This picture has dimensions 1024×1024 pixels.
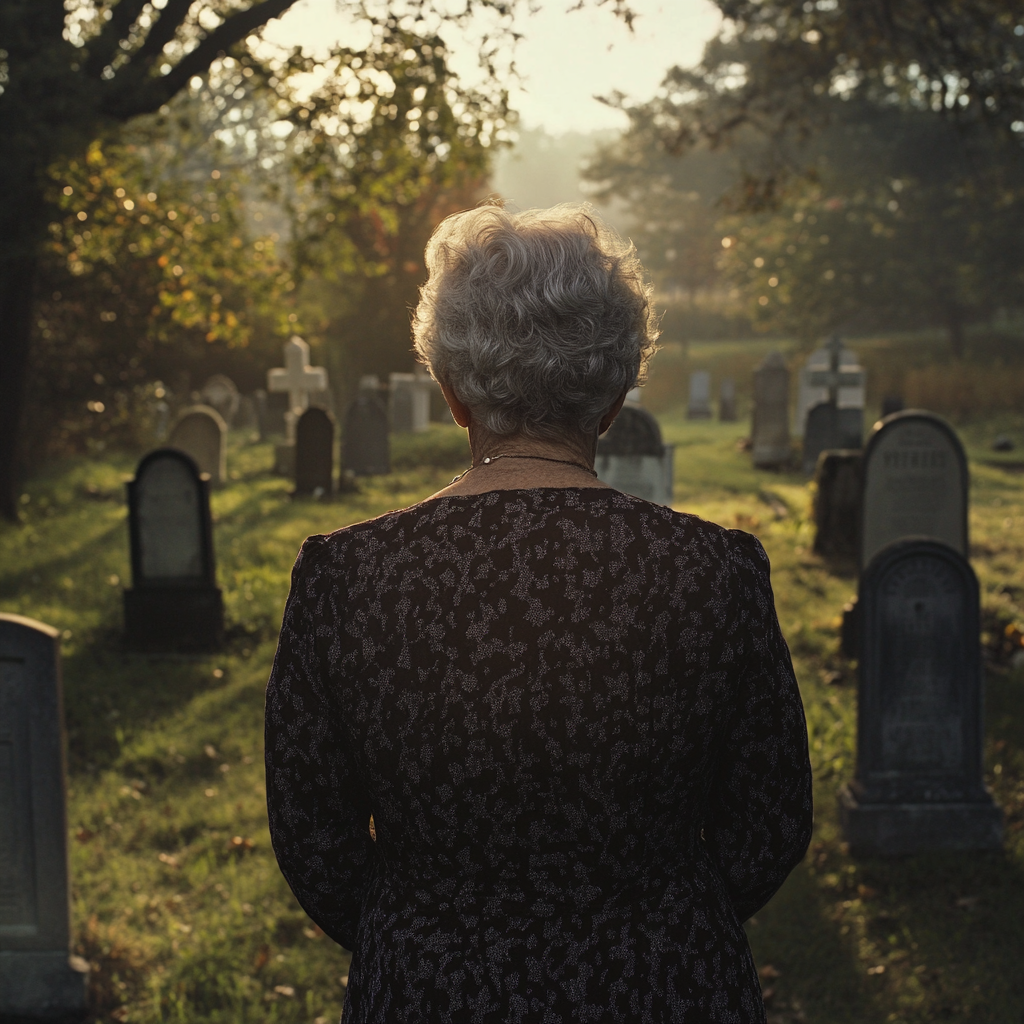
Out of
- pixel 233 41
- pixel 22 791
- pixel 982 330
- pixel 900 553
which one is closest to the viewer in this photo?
pixel 22 791

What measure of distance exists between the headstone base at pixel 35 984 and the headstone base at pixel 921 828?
11.2ft

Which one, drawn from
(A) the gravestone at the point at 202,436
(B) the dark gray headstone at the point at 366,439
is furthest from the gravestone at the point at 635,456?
(B) the dark gray headstone at the point at 366,439

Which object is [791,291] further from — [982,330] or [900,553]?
[900,553]

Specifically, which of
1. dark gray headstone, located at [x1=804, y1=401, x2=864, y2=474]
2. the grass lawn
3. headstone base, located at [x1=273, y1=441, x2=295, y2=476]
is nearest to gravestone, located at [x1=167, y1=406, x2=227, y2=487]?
headstone base, located at [x1=273, y1=441, x2=295, y2=476]

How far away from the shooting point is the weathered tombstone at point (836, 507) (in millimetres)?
10281

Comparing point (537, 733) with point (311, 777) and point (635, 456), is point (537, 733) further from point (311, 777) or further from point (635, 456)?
point (635, 456)

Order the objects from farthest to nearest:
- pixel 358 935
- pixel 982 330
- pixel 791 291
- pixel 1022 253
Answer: pixel 982 330, pixel 791 291, pixel 1022 253, pixel 358 935

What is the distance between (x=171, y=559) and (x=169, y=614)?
42 cm

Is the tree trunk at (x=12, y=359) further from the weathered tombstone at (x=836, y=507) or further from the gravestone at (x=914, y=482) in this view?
the gravestone at (x=914, y=482)

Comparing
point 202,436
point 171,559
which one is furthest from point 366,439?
point 171,559

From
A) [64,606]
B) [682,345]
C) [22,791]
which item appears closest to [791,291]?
[682,345]

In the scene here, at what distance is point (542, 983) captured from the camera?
5.35 feet

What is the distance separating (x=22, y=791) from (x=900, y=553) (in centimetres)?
379

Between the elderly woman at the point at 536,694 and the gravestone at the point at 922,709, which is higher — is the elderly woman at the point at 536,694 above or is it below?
above
